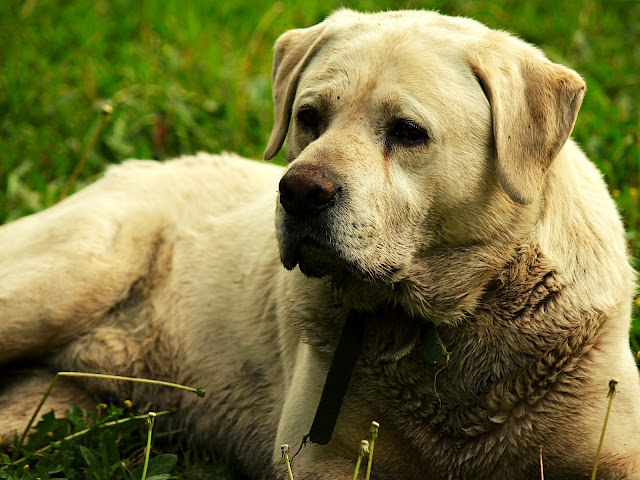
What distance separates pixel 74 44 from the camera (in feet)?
24.7

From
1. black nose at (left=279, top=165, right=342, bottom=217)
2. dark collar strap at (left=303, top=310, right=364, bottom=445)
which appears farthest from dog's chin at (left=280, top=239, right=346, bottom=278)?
dark collar strap at (left=303, top=310, right=364, bottom=445)

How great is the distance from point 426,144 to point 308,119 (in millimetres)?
522

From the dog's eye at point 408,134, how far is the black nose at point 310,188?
1.13 feet

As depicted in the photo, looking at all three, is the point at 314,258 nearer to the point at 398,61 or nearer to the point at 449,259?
the point at 449,259

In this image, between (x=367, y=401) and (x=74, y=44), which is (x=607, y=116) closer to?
(x=367, y=401)

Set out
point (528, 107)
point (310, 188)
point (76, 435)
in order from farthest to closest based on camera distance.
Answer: point (76, 435) < point (528, 107) < point (310, 188)

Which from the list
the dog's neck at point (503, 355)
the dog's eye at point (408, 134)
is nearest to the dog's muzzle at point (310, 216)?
the dog's eye at point (408, 134)

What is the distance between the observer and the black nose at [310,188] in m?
3.05

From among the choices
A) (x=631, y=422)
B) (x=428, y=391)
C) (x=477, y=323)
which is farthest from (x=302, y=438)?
(x=631, y=422)

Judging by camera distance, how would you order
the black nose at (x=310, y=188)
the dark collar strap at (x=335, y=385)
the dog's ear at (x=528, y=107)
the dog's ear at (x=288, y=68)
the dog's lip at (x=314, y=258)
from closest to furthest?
the black nose at (x=310, y=188), the dog's lip at (x=314, y=258), the dog's ear at (x=528, y=107), the dark collar strap at (x=335, y=385), the dog's ear at (x=288, y=68)

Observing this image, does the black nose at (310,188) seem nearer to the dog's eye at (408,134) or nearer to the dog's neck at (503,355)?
the dog's eye at (408,134)

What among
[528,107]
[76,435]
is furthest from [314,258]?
[76,435]

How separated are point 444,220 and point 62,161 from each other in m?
3.66

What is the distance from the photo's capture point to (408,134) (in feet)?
10.8
